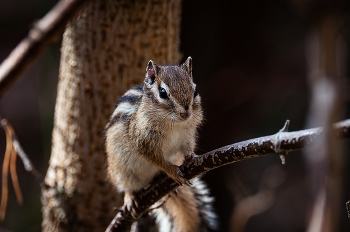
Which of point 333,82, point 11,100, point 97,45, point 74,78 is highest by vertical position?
point 11,100

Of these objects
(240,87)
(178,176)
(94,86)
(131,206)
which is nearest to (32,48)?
(178,176)

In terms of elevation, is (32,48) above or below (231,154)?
below

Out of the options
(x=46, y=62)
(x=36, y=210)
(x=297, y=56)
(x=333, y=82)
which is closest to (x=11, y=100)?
(x=46, y=62)

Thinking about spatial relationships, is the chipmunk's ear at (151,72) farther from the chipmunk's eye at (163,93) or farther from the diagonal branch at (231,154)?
the diagonal branch at (231,154)

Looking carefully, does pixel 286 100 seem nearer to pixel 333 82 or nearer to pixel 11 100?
pixel 11 100

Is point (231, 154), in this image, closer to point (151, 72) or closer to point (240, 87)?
point (151, 72)

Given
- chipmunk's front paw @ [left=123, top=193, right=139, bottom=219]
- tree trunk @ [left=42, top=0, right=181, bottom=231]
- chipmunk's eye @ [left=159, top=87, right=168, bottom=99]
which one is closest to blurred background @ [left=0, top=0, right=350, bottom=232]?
tree trunk @ [left=42, top=0, right=181, bottom=231]

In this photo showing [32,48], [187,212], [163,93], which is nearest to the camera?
[32,48]
